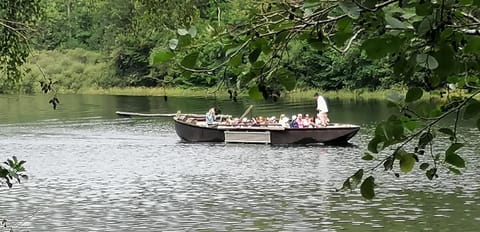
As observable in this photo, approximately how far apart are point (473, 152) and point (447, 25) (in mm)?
21275

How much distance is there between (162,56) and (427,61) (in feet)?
1.98

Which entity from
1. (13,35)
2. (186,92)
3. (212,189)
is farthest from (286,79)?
(186,92)

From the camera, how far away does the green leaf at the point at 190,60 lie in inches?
80.5

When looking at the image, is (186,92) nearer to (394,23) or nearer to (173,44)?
(173,44)

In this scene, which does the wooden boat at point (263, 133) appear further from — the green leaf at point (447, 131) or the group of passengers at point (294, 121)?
the green leaf at point (447, 131)

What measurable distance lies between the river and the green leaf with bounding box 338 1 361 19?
492 centimetres

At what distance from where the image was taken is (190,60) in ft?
6.72

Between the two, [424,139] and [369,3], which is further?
[424,139]

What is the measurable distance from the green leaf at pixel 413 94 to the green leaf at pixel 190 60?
20.9 inches

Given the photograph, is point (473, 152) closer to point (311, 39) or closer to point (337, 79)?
point (311, 39)

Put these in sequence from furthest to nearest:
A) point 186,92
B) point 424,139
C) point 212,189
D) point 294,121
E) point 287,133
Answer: point 186,92, point 294,121, point 287,133, point 212,189, point 424,139

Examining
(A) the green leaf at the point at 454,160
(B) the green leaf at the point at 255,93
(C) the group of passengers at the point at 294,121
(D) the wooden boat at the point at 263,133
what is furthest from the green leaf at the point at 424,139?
(C) the group of passengers at the point at 294,121

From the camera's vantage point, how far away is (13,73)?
9.70 m

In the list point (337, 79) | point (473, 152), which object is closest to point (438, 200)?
point (473, 152)
